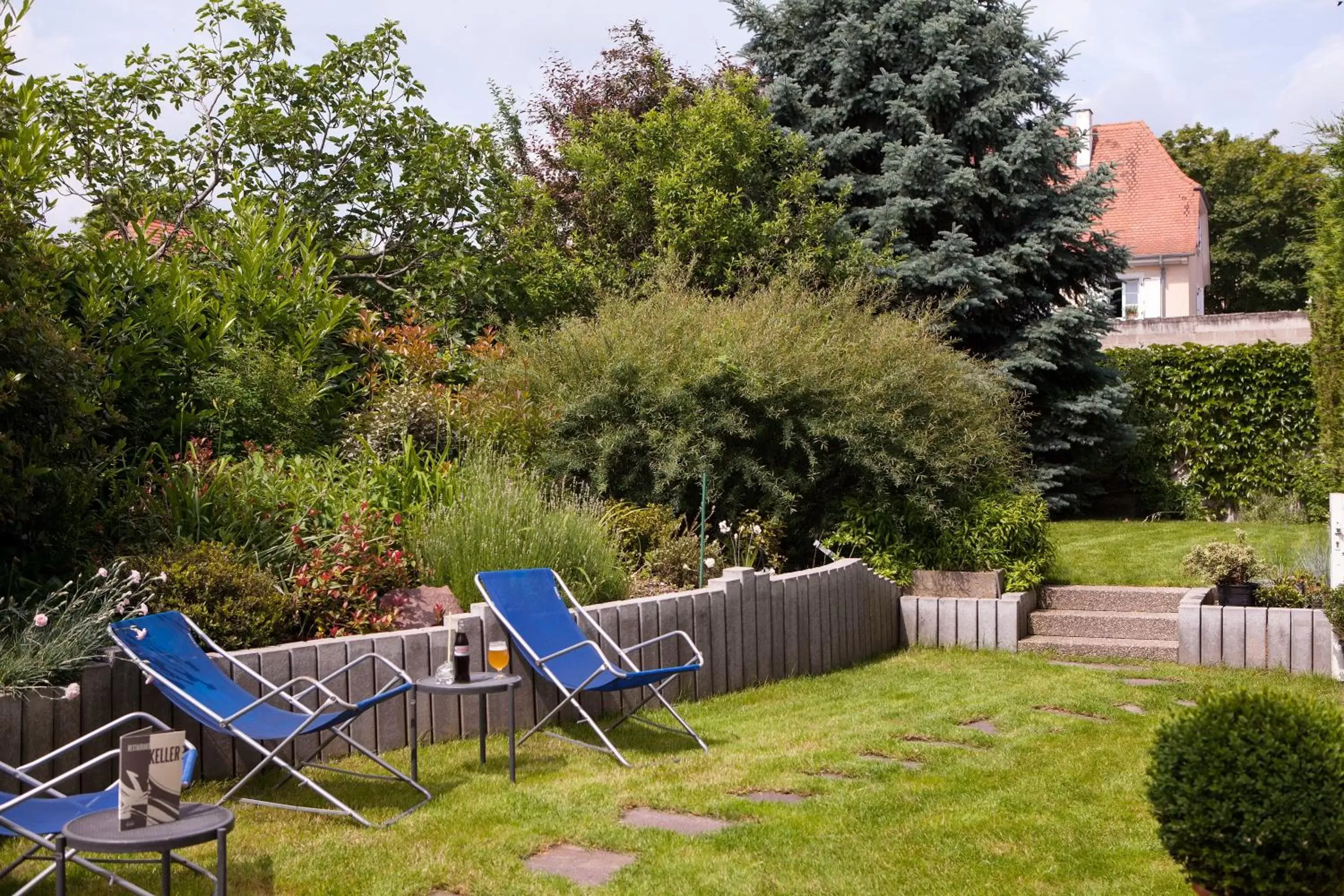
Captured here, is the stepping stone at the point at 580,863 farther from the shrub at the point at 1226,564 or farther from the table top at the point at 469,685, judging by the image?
the shrub at the point at 1226,564

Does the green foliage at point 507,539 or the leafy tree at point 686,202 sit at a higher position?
the leafy tree at point 686,202

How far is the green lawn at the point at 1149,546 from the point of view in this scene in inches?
396

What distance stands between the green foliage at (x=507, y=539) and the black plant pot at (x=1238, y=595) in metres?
4.34

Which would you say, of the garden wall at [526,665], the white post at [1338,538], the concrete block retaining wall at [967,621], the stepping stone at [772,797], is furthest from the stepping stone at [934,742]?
the white post at [1338,538]

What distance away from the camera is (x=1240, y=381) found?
14.9 metres

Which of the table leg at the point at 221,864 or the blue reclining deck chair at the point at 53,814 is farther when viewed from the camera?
the blue reclining deck chair at the point at 53,814

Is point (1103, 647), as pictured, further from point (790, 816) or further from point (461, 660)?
point (461, 660)

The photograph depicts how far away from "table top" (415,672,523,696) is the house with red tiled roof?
82.6 feet

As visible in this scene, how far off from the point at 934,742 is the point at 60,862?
4.03 metres

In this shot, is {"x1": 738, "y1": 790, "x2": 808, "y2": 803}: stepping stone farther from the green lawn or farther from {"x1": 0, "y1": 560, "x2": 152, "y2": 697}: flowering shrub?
the green lawn

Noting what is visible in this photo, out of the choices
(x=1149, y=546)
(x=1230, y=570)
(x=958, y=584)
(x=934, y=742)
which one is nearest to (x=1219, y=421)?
(x=1149, y=546)

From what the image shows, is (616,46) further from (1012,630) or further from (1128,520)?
(1012,630)

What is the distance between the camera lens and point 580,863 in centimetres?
412

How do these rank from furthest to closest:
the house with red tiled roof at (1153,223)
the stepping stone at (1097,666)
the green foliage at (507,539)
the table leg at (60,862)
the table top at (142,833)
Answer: the house with red tiled roof at (1153,223), the stepping stone at (1097,666), the green foliage at (507,539), the table leg at (60,862), the table top at (142,833)
